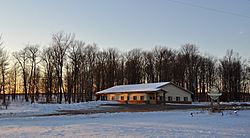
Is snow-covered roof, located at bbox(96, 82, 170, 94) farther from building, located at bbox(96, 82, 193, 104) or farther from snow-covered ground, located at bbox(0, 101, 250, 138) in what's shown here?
snow-covered ground, located at bbox(0, 101, 250, 138)

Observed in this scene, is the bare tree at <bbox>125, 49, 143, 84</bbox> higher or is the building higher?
the bare tree at <bbox>125, 49, 143, 84</bbox>

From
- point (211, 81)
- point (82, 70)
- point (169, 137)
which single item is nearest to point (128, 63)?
point (82, 70)

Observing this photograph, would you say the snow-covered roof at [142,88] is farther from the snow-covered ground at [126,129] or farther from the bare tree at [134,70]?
the snow-covered ground at [126,129]

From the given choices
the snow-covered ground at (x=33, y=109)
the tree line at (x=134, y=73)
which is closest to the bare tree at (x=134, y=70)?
the tree line at (x=134, y=73)

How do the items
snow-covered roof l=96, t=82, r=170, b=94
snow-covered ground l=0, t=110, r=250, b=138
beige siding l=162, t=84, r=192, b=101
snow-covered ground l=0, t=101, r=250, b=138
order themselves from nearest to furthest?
snow-covered ground l=0, t=110, r=250, b=138 → snow-covered ground l=0, t=101, r=250, b=138 → snow-covered roof l=96, t=82, r=170, b=94 → beige siding l=162, t=84, r=192, b=101

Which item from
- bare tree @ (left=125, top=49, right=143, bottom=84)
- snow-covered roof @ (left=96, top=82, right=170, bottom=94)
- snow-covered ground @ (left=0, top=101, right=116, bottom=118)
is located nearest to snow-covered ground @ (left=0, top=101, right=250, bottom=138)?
snow-covered ground @ (left=0, top=101, right=116, bottom=118)

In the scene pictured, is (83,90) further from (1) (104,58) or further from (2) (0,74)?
(2) (0,74)

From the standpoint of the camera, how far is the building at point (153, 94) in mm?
62812

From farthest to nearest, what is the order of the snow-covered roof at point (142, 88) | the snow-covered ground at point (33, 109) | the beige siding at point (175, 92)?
the beige siding at point (175, 92) < the snow-covered roof at point (142, 88) < the snow-covered ground at point (33, 109)

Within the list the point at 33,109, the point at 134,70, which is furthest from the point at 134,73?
the point at 33,109

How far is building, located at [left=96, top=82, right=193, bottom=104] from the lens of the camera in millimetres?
62812

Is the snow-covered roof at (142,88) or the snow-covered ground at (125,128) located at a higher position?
the snow-covered roof at (142,88)

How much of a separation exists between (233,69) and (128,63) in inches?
1240

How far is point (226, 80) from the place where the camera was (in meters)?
92.3
